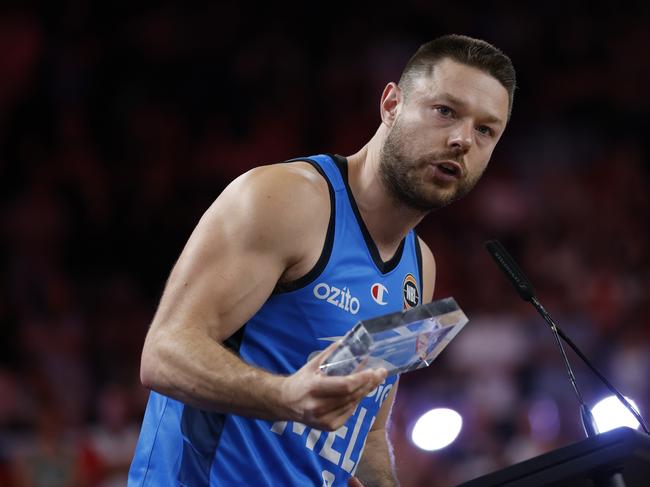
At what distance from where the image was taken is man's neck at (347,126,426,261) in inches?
107

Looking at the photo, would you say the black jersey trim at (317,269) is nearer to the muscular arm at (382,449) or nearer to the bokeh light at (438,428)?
the muscular arm at (382,449)

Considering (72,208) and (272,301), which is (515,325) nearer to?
(72,208)

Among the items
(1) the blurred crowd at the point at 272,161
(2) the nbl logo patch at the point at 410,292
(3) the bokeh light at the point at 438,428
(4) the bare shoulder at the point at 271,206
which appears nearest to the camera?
(4) the bare shoulder at the point at 271,206

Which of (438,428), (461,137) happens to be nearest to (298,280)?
(461,137)

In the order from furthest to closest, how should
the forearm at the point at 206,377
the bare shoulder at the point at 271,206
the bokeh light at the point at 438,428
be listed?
the bokeh light at the point at 438,428 → the bare shoulder at the point at 271,206 → the forearm at the point at 206,377

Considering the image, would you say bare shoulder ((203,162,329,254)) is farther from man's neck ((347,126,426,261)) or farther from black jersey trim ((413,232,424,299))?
black jersey trim ((413,232,424,299))

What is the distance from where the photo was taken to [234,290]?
2.21m

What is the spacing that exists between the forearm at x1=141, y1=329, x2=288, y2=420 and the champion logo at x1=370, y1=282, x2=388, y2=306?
632 millimetres

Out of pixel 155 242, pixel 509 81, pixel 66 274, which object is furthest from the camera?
pixel 155 242

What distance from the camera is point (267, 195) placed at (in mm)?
2344

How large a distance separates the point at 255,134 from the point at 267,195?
4895 mm

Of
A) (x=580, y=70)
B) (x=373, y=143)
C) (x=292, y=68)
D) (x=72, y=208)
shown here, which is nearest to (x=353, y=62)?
(x=292, y=68)

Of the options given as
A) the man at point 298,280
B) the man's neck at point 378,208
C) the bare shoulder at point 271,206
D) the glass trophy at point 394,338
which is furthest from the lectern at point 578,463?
the man's neck at point 378,208

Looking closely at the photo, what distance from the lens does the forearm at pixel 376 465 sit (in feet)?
9.66
